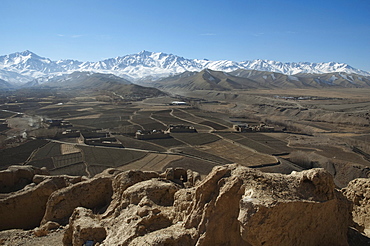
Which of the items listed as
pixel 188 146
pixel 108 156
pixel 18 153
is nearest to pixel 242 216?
pixel 108 156

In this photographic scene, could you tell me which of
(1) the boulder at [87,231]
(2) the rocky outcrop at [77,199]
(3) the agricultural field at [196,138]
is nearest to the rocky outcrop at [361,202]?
(1) the boulder at [87,231]

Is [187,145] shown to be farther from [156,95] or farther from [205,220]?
[156,95]

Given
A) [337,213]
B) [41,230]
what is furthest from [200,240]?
[41,230]

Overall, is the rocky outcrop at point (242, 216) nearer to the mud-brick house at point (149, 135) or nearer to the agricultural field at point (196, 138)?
the agricultural field at point (196, 138)

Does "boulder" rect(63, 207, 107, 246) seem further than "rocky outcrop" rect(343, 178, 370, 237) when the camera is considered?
No

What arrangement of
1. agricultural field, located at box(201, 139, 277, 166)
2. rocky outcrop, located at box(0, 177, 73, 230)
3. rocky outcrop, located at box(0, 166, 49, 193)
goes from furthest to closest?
agricultural field, located at box(201, 139, 277, 166), rocky outcrop, located at box(0, 166, 49, 193), rocky outcrop, located at box(0, 177, 73, 230)

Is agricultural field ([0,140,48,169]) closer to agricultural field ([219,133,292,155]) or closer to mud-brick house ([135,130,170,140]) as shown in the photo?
mud-brick house ([135,130,170,140])

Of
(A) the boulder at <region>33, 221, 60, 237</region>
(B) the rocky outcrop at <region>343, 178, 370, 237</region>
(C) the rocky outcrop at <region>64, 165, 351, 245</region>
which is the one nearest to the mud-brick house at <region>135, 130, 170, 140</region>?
A: (A) the boulder at <region>33, 221, 60, 237</region>
